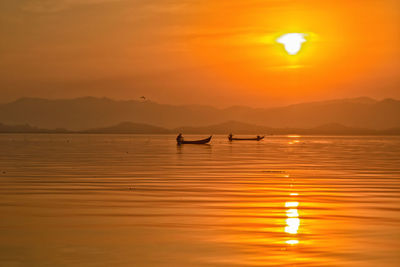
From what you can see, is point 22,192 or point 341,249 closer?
point 341,249

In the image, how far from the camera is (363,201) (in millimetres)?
23219

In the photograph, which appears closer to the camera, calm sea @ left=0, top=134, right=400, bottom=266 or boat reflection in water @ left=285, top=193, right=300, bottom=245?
calm sea @ left=0, top=134, right=400, bottom=266

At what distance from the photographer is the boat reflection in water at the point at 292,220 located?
49.5 feet

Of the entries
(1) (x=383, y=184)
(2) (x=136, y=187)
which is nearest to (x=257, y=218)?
(2) (x=136, y=187)

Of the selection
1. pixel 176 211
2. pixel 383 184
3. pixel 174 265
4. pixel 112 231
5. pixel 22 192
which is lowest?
pixel 174 265

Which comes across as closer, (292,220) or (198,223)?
(198,223)

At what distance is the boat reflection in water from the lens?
49.5 ft

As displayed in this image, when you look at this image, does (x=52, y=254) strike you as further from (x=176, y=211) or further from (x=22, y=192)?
(x=22, y=192)

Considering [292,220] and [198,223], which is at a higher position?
[292,220]

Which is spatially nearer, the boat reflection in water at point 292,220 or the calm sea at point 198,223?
the calm sea at point 198,223

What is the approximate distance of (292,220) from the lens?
59.8ft

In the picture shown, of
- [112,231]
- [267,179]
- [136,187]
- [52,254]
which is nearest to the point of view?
[52,254]

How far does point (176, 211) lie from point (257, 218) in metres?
3.02

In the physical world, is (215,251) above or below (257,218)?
below
